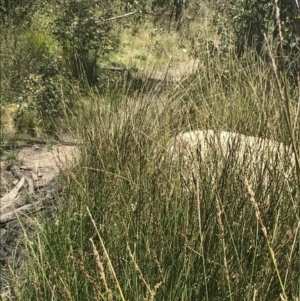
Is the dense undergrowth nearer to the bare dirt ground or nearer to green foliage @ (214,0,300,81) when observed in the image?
the bare dirt ground

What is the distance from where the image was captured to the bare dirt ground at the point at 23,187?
334cm

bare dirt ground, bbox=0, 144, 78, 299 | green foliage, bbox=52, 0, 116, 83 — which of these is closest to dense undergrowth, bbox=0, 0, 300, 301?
bare dirt ground, bbox=0, 144, 78, 299

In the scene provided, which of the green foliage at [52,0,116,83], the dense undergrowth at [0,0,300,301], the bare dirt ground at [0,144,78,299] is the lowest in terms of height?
the bare dirt ground at [0,144,78,299]

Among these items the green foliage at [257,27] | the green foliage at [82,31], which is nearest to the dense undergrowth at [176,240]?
the green foliage at [257,27]

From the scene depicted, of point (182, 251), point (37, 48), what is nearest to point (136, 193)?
point (182, 251)

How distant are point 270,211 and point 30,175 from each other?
9.63 ft

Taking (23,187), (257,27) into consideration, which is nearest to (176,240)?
(23,187)

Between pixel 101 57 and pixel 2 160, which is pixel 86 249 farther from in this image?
pixel 101 57

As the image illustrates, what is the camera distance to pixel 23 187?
14.1 ft

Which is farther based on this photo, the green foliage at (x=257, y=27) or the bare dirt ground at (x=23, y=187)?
the green foliage at (x=257, y=27)

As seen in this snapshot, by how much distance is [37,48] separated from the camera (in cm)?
665

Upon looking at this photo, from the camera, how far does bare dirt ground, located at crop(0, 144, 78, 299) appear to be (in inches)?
132

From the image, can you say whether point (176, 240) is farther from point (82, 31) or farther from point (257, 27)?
point (82, 31)

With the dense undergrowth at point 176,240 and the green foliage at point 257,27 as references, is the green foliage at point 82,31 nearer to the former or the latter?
the green foliage at point 257,27
